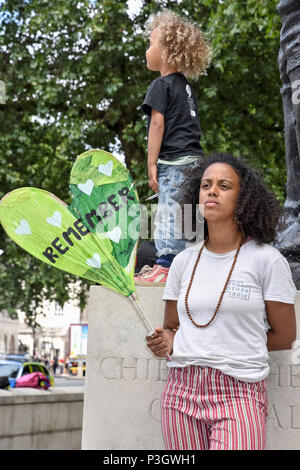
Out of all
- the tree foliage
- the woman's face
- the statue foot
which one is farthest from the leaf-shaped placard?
the tree foliage

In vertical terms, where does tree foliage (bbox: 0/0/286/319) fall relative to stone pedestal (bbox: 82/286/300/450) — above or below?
above

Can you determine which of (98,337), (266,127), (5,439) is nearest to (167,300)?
(98,337)

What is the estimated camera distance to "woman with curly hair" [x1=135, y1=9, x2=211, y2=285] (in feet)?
11.9

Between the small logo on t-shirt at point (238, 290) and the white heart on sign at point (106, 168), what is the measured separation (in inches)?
26.7

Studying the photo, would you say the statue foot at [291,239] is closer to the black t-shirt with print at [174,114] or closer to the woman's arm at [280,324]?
the black t-shirt with print at [174,114]

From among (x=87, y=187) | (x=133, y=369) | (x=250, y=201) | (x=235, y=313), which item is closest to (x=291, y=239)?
(x=133, y=369)

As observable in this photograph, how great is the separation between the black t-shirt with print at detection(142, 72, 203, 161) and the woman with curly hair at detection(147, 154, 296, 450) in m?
1.22

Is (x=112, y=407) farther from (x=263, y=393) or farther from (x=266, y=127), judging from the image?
(x=266, y=127)

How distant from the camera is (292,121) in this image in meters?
4.22

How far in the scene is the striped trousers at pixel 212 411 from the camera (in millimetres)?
2242

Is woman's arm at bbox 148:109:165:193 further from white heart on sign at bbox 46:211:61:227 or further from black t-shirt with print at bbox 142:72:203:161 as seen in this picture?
white heart on sign at bbox 46:211:61:227

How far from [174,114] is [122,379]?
1367 millimetres

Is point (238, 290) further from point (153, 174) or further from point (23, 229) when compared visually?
point (153, 174)

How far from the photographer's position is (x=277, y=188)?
46.1 feet
